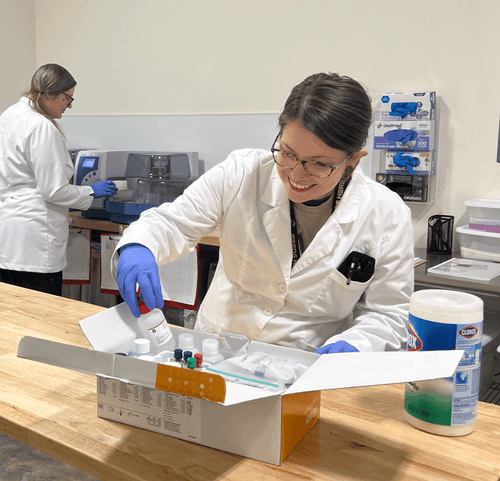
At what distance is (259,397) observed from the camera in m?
0.68

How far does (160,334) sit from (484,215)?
71.5 inches

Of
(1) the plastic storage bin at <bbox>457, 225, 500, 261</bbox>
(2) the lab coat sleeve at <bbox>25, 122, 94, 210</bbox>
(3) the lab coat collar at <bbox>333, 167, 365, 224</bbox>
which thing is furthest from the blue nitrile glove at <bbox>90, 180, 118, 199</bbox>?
(3) the lab coat collar at <bbox>333, 167, 365, 224</bbox>

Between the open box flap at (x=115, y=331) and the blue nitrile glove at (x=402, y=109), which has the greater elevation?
the blue nitrile glove at (x=402, y=109)

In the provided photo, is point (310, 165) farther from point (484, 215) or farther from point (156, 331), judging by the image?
point (484, 215)

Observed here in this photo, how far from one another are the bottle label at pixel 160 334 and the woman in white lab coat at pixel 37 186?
6.21 feet

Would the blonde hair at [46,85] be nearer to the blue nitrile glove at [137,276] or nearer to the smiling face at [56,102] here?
the smiling face at [56,102]

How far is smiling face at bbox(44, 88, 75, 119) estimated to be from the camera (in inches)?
105

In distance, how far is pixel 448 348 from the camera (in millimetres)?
753

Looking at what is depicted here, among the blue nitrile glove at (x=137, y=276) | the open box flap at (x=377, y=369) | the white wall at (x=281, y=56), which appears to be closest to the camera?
the open box flap at (x=377, y=369)

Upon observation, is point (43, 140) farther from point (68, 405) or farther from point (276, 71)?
point (68, 405)

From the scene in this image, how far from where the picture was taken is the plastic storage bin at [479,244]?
89.7 inches

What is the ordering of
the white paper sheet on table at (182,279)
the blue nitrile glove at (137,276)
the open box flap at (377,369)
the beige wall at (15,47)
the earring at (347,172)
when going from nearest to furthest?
the open box flap at (377,369) < the blue nitrile glove at (137,276) < the earring at (347,172) < the white paper sheet on table at (182,279) < the beige wall at (15,47)

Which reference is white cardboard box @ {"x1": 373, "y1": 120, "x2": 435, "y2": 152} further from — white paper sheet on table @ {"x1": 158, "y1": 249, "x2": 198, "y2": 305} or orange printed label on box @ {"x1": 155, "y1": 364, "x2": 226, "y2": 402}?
orange printed label on box @ {"x1": 155, "y1": 364, "x2": 226, "y2": 402}

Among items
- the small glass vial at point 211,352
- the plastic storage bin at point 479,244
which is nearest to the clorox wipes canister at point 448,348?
the small glass vial at point 211,352
